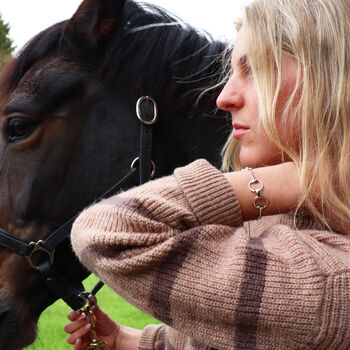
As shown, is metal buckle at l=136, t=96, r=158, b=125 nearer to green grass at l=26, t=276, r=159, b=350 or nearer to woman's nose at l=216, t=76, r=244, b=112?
woman's nose at l=216, t=76, r=244, b=112

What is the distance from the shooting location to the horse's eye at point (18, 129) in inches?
68.7

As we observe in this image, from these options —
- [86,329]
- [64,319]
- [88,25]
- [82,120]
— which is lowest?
[64,319]

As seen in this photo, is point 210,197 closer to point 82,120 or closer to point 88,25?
point 82,120

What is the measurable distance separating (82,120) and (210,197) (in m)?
0.95

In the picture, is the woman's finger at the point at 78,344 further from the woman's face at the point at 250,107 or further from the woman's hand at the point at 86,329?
the woman's face at the point at 250,107

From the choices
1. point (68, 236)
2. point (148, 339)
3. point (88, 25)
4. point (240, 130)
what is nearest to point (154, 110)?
point (88, 25)

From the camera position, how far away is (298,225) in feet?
3.57

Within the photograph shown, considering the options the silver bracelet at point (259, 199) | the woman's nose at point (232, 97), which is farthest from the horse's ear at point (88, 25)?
the silver bracelet at point (259, 199)

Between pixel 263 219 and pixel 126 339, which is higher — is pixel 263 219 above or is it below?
above

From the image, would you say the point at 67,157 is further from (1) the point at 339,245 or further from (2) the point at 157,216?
(1) the point at 339,245

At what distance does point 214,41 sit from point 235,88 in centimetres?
→ 81

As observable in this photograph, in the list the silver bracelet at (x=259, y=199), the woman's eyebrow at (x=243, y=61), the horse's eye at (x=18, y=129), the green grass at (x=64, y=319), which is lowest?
the green grass at (x=64, y=319)

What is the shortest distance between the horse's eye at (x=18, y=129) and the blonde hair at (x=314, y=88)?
953 millimetres

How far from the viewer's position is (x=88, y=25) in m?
1.82
